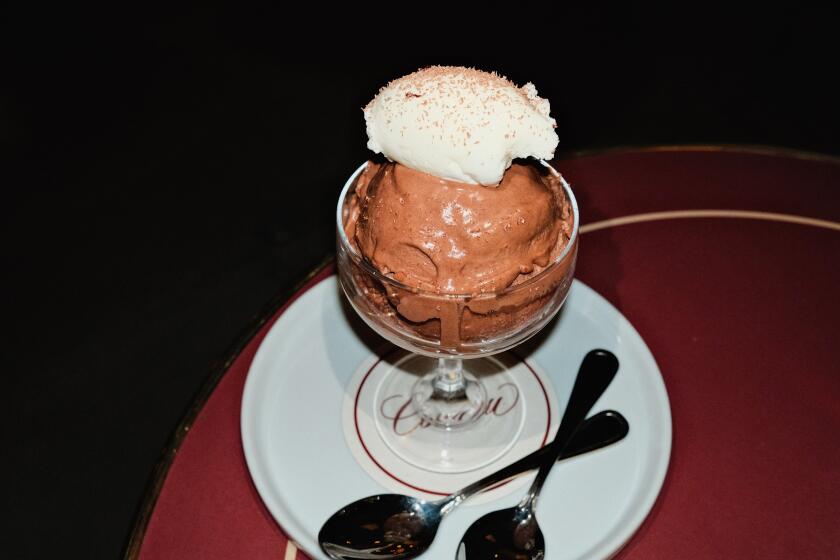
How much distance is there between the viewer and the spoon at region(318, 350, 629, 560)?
3.29 ft

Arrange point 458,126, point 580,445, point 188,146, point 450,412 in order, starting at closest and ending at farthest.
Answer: point 458,126 → point 580,445 → point 450,412 → point 188,146

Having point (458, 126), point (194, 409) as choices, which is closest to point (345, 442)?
point (194, 409)

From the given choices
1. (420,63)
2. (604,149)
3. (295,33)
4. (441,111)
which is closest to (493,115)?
(441,111)

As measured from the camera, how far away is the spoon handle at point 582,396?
43.3 inches

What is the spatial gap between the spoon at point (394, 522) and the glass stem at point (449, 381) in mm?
167

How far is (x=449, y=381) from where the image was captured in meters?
1.22

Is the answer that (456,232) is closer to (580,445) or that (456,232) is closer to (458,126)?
(458,126)

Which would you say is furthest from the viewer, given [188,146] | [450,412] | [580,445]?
[188,146]

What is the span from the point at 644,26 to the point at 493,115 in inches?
83.4

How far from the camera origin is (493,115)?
96 centimetres

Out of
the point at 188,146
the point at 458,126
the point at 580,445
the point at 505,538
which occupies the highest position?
the point at 188,146

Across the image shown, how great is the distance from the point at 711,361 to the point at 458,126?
574mm

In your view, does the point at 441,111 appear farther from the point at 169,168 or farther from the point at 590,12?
the point at 590,12

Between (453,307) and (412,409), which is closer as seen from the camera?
(453,307)
